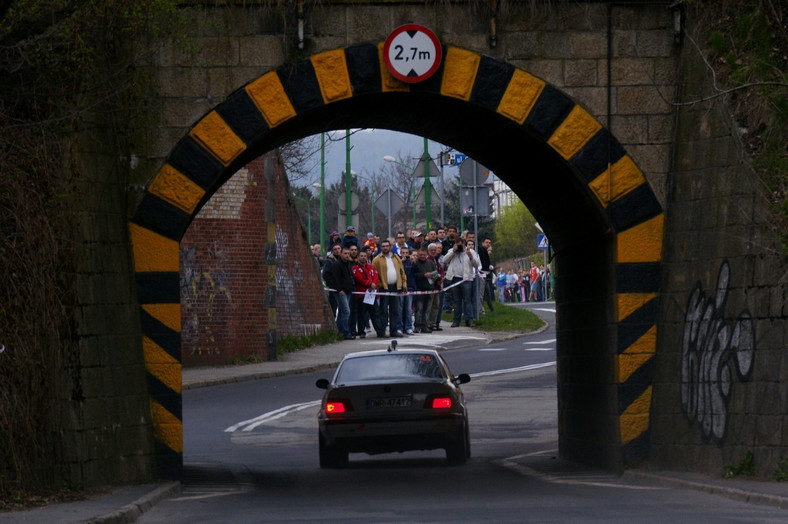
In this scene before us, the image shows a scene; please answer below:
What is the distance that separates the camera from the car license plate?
16.0 m

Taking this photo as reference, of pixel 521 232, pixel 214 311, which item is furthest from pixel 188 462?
pixel 521 232

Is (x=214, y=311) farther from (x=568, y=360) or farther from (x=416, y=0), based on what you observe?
(x=416, y=0)

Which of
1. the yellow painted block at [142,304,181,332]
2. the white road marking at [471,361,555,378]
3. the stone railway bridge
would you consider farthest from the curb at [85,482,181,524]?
the white road marking at [471,361,555,378]

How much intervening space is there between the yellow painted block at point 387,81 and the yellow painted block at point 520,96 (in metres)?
1.00

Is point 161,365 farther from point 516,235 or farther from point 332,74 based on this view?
point 516,235

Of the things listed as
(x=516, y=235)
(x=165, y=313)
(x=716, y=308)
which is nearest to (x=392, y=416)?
(x=165, y=313)

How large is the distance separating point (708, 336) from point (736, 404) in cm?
86

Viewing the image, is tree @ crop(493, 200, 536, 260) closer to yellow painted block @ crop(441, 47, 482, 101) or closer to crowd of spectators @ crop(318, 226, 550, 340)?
crowd of spectators @ crop(318, 226, 550, 340)

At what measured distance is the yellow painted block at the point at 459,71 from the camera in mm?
14656

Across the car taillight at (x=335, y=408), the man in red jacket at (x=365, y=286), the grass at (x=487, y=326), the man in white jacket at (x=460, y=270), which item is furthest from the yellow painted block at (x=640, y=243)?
the man in white jacket at (x=460, y=270)

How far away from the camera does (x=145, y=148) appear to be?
47.2 ft

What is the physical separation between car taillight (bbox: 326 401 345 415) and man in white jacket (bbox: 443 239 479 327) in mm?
17565

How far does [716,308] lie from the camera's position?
45.5ft

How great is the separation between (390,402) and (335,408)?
24.5 inches
